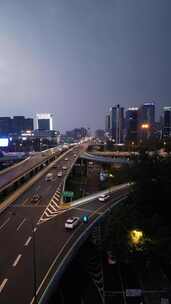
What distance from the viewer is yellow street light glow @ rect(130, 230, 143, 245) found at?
85.8 feet

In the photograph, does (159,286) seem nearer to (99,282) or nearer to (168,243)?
(168,243)

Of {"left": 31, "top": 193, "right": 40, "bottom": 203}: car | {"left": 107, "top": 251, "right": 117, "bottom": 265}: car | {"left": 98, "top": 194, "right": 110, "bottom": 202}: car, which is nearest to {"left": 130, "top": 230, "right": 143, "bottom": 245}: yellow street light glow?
{"left": 107, "top": 251, "right": 117, "bottom": 265}: car

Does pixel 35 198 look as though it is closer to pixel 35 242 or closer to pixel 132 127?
pixel 35 242

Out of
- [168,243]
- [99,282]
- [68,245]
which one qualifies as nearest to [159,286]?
[168,243]

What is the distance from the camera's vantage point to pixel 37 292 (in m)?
16.9

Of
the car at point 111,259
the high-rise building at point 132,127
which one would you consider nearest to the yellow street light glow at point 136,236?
the car at point 111,259

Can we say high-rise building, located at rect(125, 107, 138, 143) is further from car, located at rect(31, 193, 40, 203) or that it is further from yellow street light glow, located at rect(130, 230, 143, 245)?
yellow street light glow, located at rect(130, 230, 143, 245)

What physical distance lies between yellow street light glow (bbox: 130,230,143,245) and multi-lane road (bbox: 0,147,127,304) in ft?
17.0

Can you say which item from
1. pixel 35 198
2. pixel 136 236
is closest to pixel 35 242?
pixel 136 236

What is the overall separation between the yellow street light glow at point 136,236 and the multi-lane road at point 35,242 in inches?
204

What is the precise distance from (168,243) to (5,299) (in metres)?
16.7

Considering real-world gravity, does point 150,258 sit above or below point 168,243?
below

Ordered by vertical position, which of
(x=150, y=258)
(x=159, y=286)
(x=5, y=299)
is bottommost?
(x=159, y=286)

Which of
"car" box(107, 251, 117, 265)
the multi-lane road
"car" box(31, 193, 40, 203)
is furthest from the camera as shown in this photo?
"car" box(31, 193, 40, 203)
